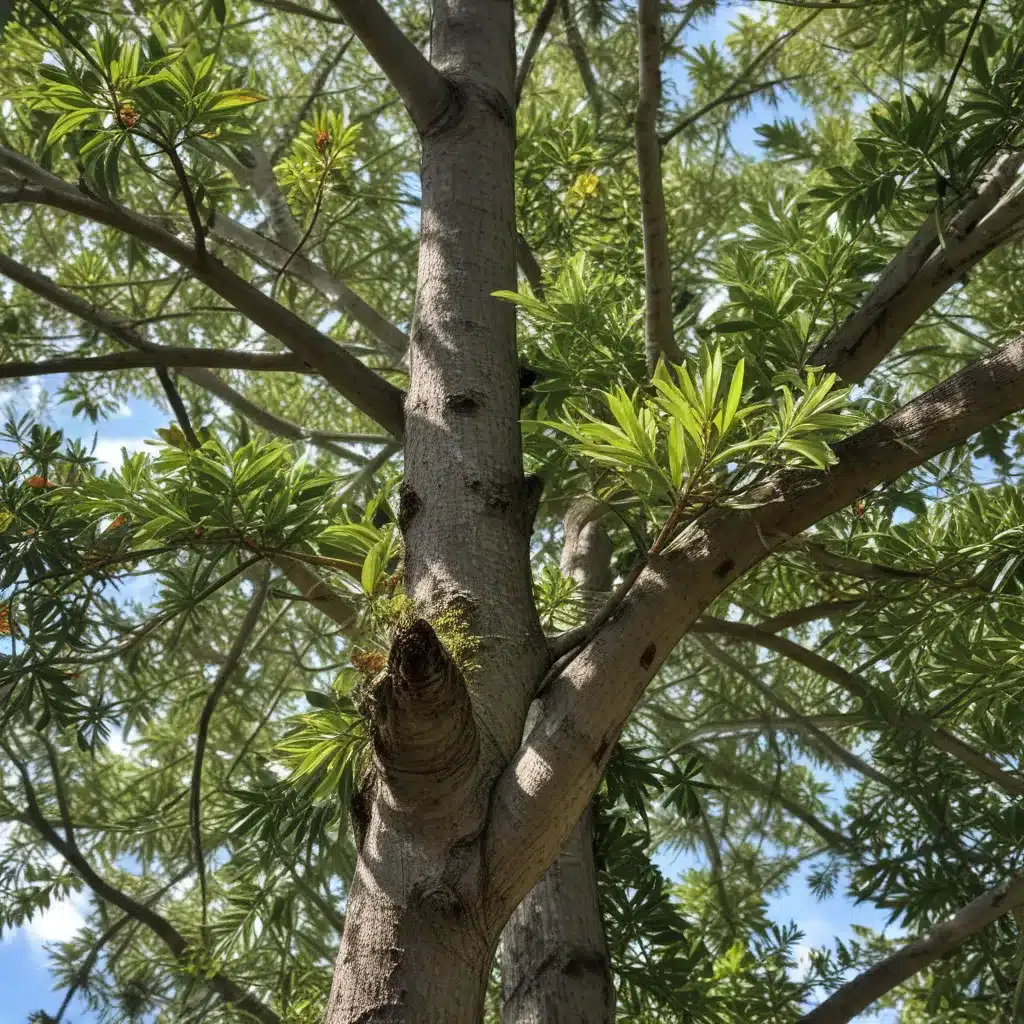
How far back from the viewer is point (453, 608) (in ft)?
2.89

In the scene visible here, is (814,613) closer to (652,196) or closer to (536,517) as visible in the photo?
(536,517)

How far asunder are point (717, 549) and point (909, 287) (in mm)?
474

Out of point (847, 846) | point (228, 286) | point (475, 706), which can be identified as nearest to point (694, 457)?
point (475, 706)

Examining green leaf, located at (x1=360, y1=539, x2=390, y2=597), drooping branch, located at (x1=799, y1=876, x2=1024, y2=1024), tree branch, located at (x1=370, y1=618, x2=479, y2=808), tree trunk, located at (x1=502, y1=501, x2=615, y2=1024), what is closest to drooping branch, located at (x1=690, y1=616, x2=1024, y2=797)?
drooping branch, located at (x1=799, y1=876, x2=1024, y2=1024)

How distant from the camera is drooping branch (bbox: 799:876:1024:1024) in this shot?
1.37 m

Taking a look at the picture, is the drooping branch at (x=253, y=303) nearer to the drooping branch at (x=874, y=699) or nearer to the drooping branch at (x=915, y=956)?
the drooping branch at (x=874, y=699)

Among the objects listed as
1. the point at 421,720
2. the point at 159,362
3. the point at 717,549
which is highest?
the point at 159,362

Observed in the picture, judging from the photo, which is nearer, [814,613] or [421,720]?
[421,720]

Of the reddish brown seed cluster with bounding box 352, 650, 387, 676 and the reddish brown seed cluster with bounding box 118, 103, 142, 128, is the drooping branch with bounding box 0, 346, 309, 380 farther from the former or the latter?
the reddish brown seed cluster with bounding box 352, 650, 387, 676

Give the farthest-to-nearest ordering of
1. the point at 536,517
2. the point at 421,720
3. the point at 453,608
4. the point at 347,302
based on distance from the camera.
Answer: the point at 347,302 → the point at 536,517 → the point at 453,608 → the point at 421,720

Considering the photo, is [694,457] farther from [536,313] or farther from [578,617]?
[578,617]

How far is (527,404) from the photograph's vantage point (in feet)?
3.92

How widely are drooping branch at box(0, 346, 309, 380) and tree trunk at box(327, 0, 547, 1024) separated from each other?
20 cm

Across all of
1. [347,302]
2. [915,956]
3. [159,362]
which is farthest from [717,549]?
[347,302]
